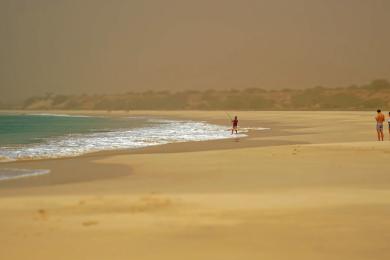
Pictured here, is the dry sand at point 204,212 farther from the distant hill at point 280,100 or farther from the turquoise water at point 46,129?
the distant hill at point 280,100

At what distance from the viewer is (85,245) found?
21.4ft

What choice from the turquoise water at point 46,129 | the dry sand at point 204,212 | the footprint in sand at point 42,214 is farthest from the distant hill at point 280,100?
the footprint in sand at point 42,214

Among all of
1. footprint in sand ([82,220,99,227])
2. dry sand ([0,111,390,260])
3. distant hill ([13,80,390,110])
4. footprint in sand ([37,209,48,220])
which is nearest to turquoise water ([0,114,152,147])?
dry sand ([0,111,390,260])

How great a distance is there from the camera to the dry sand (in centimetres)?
632

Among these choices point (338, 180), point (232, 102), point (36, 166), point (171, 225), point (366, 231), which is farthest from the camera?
A: point (232, 102)

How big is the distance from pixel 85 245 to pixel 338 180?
277 inches

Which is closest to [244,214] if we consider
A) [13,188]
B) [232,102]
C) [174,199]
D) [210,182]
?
[174,199]

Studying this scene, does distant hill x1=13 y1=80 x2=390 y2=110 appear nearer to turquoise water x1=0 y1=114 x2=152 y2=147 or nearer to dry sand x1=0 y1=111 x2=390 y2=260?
turquoise water x1=0 y1=114 x2=152 y2=147

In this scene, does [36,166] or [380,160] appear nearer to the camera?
[380,160]

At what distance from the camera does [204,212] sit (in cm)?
845

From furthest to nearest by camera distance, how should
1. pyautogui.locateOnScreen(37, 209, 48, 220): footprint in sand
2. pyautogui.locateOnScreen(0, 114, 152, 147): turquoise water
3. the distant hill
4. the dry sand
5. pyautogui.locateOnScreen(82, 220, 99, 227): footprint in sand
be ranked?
1. the distant hill
2. pyautogui.locateOnScreen(0, 114, 152, 147): turquoise water
3. pyautogui.locateOnScreen(37, 209, 48, 220): footprint in sand
4. pyautogui.locateOnScreen(82, 220, 99, 227): footprint in sand
5. the dry sand

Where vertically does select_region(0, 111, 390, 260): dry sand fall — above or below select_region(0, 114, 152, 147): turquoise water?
below

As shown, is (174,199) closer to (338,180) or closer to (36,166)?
(338,180)

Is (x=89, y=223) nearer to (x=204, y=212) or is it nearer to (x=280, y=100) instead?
(x=204, y=212)
